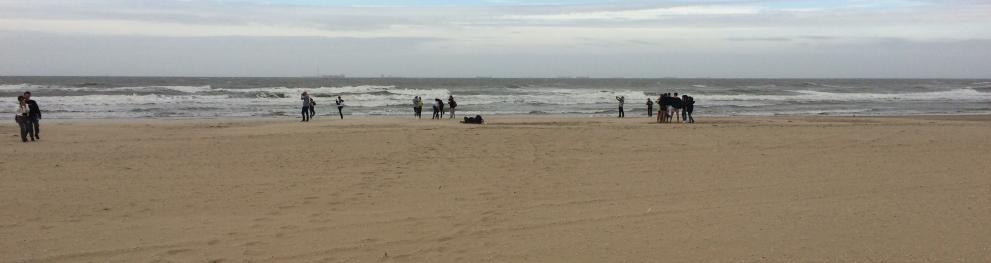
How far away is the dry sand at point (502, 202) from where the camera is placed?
16.3ft

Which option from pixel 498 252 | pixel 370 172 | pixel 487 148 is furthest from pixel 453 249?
pixel 487 148

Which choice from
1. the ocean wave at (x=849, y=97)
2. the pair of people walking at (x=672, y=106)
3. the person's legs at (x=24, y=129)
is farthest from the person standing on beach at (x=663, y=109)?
the ocean wave at (x=849, y=97)

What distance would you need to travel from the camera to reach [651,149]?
36.3ft

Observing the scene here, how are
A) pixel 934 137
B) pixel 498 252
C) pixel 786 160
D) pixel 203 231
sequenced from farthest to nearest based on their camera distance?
pixel 934 137 < pixel 786 160 < pixel 203 231 < pixel 498 252

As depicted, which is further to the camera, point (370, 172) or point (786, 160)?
point (786, 160)

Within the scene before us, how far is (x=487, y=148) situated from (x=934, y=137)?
8.51 meters

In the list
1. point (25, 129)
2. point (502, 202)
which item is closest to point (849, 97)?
point (25, 129)

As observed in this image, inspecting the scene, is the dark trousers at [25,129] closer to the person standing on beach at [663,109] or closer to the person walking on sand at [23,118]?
the person walking on sand at [23,118]

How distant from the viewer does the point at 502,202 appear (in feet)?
21.8

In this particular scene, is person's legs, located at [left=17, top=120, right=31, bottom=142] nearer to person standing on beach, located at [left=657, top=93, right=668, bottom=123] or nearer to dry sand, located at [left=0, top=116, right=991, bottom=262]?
dry sand, located at [left=0, top=116, right=991, bottom=262]

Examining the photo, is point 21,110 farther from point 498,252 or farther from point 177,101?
point 177,101

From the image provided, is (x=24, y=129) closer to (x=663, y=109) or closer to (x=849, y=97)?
(x=663, y=109)

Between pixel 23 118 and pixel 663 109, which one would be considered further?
pixel 663 109

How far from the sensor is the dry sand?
4.97m
